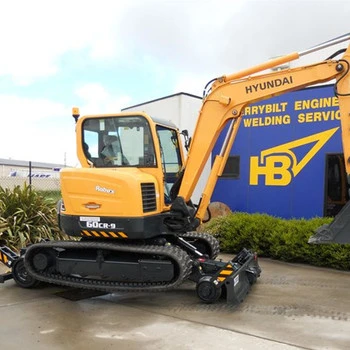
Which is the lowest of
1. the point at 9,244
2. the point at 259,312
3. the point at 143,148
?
the point at 259,312

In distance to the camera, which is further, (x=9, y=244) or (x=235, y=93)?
(x=9, y=244)

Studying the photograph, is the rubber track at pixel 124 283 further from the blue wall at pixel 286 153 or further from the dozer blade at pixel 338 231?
the blue wall at pixel 286 153

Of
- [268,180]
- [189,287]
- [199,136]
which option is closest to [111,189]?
[199,136]

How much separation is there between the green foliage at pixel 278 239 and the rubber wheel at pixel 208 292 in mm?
3112

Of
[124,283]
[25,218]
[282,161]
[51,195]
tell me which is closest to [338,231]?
[124,283]

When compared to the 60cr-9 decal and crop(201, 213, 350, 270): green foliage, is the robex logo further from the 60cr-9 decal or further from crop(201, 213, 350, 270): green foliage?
the 60cr-9 decal

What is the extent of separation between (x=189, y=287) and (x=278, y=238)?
2684 millimetres

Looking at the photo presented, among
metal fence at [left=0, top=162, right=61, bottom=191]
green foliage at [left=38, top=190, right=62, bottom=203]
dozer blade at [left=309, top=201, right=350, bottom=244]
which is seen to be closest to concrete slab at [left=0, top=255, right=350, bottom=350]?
dozer blade at [left=309, top=201, right=350, bottom=244]

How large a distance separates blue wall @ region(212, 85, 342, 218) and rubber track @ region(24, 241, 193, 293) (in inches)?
181

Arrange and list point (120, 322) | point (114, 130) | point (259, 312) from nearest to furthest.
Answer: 1. point (120, 322)
2. point (259, 312)
3. point (114, 130)

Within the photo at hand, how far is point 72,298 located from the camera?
586 centimetres

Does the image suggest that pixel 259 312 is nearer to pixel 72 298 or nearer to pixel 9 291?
pixel 72 298

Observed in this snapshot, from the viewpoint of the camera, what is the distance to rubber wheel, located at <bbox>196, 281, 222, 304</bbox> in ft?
17.9

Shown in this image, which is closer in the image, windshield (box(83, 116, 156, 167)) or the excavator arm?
the excavator arm
